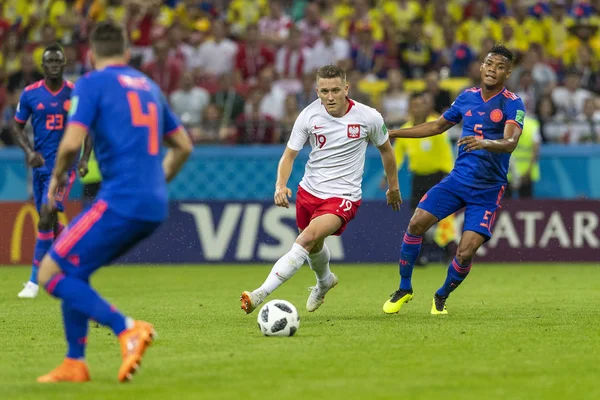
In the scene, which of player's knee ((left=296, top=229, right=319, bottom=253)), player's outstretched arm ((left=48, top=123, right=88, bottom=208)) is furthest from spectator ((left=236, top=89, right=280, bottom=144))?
player's outstretched arm ((left=48, top=123, right=88, bottom=208))

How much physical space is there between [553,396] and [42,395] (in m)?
2.59

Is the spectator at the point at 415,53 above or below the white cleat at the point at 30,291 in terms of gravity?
above

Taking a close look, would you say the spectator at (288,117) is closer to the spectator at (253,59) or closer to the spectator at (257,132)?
the spectator at (257,132)

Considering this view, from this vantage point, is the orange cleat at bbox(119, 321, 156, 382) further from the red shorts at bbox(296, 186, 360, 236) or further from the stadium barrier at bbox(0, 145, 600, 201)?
the stadium barrier at bbox(0, 145, 600, 201)

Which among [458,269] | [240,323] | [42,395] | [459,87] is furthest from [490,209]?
[459,87]

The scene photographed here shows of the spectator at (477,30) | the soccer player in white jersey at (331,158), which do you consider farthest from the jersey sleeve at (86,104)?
the spectator at (477,30)

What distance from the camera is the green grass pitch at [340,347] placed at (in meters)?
6.00

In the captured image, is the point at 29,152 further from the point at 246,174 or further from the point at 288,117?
the point at 288,117

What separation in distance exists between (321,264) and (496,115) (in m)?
2.00

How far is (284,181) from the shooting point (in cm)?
945

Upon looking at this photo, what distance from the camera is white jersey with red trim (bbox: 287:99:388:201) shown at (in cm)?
977

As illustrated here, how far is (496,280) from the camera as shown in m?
14.4

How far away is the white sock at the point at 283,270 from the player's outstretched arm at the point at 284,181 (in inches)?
16.4

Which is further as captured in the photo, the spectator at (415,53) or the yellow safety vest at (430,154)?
the spectator at (415,53)
